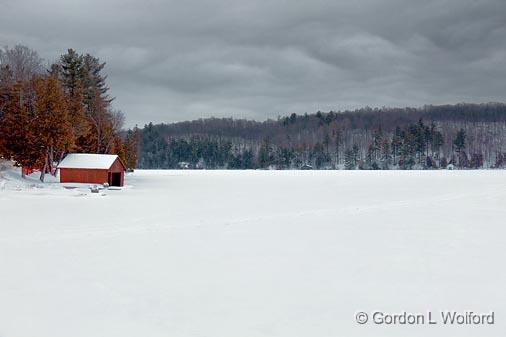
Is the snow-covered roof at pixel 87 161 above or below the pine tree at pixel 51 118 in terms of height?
below

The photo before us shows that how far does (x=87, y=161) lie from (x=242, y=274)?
44561 mm

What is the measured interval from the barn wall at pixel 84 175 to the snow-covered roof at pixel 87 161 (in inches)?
18.3

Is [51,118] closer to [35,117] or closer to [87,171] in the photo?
[35,117]

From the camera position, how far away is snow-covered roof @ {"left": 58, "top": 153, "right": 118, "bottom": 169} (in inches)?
1998

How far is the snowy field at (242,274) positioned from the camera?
26.6ft

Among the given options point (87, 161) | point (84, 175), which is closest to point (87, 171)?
point (84, 175)

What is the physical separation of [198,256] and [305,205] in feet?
58.1

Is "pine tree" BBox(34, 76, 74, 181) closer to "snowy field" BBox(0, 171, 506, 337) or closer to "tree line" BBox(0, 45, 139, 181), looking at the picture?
"tree line" BBox(0, 45, 139, 181)

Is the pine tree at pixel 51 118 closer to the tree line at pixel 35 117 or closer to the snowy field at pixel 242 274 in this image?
the tree line at pixel 35 117

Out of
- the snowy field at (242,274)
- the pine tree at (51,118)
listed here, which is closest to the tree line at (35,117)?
the pine tree at (51,118)

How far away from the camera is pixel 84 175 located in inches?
1994

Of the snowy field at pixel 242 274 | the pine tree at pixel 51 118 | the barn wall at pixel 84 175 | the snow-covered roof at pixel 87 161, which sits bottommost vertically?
the snowy field at pixel 242 274

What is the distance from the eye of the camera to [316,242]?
16484 mm

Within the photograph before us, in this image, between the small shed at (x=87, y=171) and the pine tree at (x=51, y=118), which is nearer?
the pine tree at (x=51, y=118)
